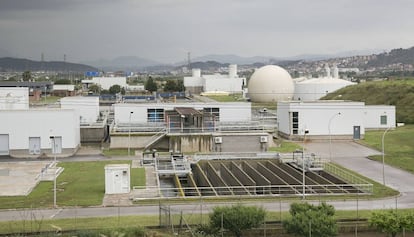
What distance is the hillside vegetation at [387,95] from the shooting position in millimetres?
67625

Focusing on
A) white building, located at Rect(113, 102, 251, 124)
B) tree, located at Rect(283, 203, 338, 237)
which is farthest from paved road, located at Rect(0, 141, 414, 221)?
white building, located at Rect(113, 102, 251, 124)

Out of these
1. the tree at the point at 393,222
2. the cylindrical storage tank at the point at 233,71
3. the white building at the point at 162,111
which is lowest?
the tree at the point at 393,222

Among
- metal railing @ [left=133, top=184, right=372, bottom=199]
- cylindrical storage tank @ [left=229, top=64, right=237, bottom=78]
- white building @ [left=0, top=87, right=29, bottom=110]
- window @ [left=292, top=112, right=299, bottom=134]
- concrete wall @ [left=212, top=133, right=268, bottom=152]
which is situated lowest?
metal railing @ [left=133, top=184, right=372, bottom=199]

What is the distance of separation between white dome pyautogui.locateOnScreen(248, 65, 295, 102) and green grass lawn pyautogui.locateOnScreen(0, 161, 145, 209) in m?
53.7

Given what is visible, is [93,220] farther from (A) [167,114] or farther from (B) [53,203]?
(A) [167,114]

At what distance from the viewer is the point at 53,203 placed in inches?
1066

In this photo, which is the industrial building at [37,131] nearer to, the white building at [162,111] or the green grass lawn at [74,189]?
the green grass lawn at [74,189]

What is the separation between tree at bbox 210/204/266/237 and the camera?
20281mm

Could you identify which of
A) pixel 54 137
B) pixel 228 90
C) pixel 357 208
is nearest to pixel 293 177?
pixel 357 208

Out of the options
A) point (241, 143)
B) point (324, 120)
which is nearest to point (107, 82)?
point (324, 120)

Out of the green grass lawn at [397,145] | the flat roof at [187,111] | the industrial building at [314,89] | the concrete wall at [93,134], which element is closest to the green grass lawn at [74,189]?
the flat roof at [187,111]

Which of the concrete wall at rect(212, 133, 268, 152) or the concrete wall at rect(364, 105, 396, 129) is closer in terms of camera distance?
the concrete wall at rect(212, 133, 268, 152)

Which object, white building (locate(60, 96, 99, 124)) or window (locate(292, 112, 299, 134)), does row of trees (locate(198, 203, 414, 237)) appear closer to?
window (locate(292, 112, 299, 134))

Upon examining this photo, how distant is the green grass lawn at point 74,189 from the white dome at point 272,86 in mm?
53652
